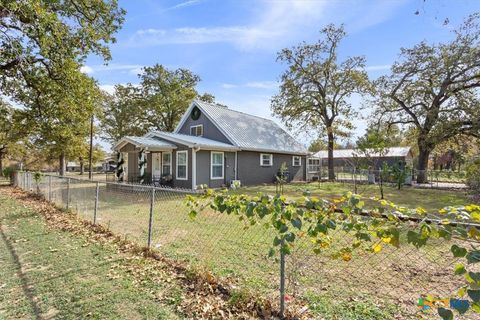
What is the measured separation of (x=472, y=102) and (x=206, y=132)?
62.8 feet

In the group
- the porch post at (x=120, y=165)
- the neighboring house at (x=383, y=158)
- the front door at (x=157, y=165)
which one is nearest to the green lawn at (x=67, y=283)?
the front door at (x=157, y=165)

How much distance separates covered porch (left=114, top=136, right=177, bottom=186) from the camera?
1536 centimetres

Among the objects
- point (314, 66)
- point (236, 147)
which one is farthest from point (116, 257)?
point (314, 66)

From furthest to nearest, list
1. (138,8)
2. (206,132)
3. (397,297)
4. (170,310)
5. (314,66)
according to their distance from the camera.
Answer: (314,66)
(206,132)
(138,8)
(397,297)
(170,310)

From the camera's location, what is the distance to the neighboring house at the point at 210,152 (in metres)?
15.3

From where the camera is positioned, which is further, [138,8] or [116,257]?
[138,8]

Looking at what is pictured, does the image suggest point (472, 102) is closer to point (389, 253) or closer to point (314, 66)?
point (314, 66)

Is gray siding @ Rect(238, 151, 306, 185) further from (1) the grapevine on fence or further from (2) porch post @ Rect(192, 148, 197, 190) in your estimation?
(1) the grapevine on fence

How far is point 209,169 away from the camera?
15922mm

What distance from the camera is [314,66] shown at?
2334 cm

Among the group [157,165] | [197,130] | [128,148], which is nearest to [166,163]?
[157,165]

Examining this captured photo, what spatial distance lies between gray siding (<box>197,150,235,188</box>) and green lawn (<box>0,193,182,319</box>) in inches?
375

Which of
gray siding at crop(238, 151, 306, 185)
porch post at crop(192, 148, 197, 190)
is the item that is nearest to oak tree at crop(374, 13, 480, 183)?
gray siding at crop(238, 151, 306, 185)

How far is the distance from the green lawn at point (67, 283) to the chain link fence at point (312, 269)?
88 centimetres
